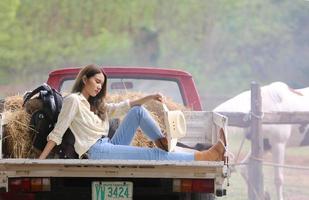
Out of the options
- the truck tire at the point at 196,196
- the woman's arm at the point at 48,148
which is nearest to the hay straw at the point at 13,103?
the woman's arm at the point at 48,148

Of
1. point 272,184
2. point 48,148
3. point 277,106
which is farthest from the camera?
point 277,106

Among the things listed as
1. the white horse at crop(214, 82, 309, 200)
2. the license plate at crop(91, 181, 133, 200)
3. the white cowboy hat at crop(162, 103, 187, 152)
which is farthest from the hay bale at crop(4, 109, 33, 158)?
the white horse at crop(214, 82, 309, 200)

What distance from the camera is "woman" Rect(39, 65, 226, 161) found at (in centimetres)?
578

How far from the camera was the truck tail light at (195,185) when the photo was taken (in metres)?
5.47

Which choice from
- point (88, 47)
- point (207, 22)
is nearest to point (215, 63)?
point (207, 22)

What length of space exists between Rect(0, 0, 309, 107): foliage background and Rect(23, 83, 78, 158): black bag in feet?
53.0

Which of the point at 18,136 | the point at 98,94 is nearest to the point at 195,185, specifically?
the point at 98,94

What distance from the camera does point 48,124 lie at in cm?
593

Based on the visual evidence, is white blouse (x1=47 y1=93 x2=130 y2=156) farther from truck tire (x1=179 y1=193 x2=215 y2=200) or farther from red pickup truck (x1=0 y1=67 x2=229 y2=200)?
truck tire (x1=179 y1=193 x2=215 y2=200)

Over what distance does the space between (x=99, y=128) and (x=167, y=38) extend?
60.7 feet

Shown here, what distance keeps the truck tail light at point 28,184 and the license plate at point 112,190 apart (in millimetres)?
337

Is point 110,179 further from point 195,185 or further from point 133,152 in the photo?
point 195,185

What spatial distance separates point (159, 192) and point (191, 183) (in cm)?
42

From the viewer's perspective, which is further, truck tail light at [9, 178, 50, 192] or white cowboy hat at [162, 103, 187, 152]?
white cowboy hat at [162, 103, 187, 152]
